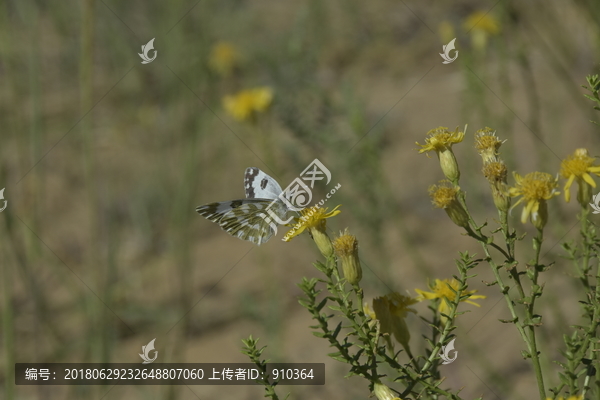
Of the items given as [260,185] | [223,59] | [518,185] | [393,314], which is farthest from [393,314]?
[223,59]

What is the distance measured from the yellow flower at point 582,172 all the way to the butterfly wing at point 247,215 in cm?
75

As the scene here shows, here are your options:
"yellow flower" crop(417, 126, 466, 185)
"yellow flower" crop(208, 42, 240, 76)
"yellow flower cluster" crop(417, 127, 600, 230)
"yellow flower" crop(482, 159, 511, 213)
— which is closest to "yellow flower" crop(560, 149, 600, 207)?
"yellow flower cluster" crop(417, 127, 600, 230)

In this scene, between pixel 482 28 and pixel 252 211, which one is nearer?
pixel 252 211

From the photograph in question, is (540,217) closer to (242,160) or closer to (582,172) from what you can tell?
(582,172)

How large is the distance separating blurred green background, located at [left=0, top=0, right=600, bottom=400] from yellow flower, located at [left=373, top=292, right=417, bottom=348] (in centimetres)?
33

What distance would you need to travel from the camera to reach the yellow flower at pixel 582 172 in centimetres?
99

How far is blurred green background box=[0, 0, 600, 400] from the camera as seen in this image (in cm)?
203

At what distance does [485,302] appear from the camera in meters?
3.20

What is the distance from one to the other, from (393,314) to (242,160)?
3827 mm

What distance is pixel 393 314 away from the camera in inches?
43.4

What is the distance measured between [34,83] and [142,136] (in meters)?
4.42

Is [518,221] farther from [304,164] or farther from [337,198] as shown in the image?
[304,164]
